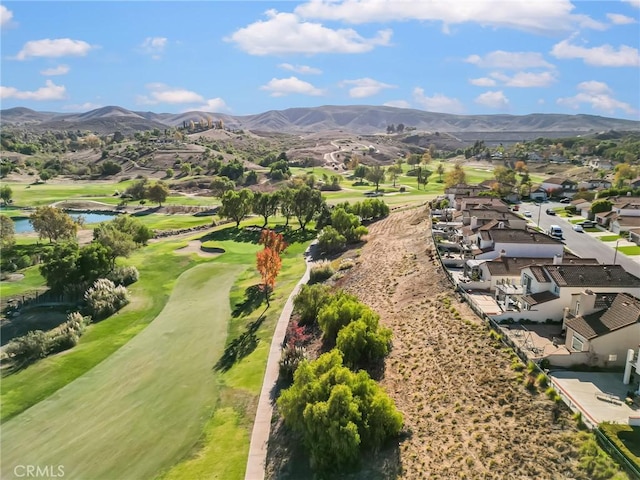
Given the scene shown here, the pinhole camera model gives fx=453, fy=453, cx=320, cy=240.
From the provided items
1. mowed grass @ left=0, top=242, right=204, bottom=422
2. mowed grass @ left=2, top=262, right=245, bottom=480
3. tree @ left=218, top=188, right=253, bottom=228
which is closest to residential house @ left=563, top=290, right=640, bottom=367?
mowed grass @ left=2, top=262, right=245, bottom=480

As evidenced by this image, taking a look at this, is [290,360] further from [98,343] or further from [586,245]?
[586,245]

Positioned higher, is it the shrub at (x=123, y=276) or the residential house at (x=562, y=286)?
the residential house at (x=562, y=286)

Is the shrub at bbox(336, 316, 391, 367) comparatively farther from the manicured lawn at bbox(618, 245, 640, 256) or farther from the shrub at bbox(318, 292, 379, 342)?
the manicured lawn at bbox(618, 245, 640, 256)

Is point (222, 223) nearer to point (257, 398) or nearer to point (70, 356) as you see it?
→ point (70, 356)

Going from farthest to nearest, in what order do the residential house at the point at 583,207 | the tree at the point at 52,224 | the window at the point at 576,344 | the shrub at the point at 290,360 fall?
the tree at the point at 52,224 → the residential house at the point at 583,207 → the shrub at the point at 290,360 → the window at the point at 576,344

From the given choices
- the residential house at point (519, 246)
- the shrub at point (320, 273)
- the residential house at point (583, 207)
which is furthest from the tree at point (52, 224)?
the residential house at point (583, 207)

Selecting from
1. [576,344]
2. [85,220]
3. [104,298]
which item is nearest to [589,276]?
[576,344]

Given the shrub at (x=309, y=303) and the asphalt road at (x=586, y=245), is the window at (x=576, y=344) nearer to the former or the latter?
the shrub at (x=309, y=303)
